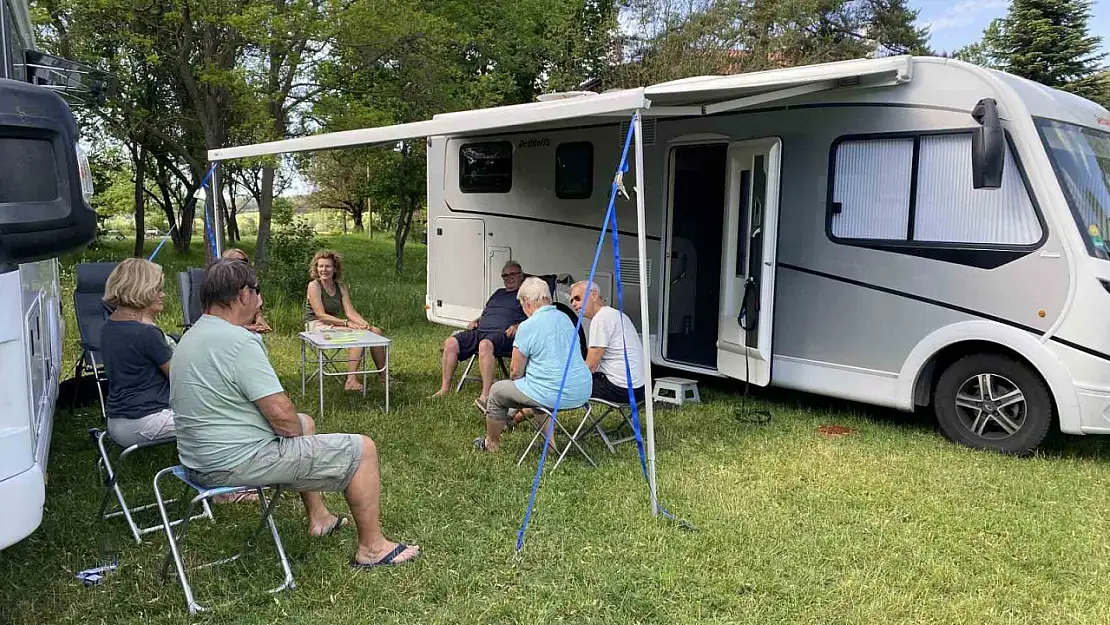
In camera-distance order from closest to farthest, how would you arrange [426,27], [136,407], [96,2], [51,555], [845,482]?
[51,555]
[136,407]
[845,482]
[96,2]
[426,27]

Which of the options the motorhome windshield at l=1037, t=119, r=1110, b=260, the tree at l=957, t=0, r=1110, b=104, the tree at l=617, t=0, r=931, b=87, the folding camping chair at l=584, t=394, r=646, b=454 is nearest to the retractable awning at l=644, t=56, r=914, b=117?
the motorhome windshield at l=1037, t=119, r=1110, b=260

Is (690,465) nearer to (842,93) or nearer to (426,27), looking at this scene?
(842,93)

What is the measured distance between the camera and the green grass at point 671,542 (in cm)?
305

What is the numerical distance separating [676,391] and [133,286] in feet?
12.0

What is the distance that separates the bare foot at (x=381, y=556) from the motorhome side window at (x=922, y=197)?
3551 millimetres

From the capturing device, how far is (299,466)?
10.1 ft

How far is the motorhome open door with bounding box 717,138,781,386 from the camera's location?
539 cm

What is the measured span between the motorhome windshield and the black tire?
0.81 meters

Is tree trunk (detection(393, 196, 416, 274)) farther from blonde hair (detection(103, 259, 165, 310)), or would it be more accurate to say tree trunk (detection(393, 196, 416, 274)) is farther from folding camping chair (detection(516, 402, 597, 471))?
blonde hair (detection(103, 259, 165, 310))

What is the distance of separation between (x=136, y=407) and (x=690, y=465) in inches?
113

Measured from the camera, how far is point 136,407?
147 inches

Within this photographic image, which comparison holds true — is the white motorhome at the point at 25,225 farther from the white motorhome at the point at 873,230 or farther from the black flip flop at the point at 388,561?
the white motorhome at the point at 873,230

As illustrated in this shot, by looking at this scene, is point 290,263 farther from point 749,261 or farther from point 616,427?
point 749,261

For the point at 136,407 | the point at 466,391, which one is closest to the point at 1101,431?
the point at 466,391
